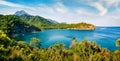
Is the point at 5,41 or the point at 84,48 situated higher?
the point at 5,41

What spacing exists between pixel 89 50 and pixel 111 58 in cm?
1696

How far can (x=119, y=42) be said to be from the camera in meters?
71.8

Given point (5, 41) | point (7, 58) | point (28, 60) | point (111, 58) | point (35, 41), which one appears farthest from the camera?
point (35, 41)

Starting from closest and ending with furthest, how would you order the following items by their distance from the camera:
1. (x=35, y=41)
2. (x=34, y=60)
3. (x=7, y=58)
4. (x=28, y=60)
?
(x=7, y=58), (x=28, y=60), (x=34, y=60), (x=35, y=41)

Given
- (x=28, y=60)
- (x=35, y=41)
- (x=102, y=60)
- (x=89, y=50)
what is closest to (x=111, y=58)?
(x=102, y=60)

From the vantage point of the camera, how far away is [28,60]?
3841 cm

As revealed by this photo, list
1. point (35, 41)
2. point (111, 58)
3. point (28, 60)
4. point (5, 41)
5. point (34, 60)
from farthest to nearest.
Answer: point (35, 41) < point (111, 58) < point (5, 41) < point (34, 60) < point (28, 60)

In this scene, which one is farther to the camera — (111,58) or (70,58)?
(111,58)

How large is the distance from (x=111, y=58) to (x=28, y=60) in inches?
930

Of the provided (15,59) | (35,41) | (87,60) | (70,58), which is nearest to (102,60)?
(87,60)

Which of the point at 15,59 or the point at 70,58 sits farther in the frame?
the point at 70,58

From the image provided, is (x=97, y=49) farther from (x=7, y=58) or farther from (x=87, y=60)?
(x=7, y=58)

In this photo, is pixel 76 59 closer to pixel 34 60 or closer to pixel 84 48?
pixel 34 60

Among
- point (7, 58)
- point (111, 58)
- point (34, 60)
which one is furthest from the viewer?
point (111, 58)
